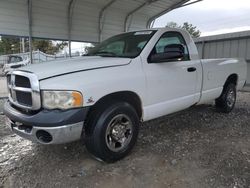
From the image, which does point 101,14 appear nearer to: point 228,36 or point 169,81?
point 228,36

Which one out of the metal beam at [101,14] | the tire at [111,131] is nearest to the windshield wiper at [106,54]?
the tire at [111,131]

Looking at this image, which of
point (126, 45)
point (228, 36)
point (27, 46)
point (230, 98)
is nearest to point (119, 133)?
point (126, 45)

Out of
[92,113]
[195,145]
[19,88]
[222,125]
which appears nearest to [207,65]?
[222,125]

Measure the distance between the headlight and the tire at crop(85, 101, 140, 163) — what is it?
0.39m

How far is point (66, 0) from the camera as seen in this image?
877 cm

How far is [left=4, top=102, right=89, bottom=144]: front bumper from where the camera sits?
113 inches

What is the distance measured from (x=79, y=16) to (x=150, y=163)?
7.54m

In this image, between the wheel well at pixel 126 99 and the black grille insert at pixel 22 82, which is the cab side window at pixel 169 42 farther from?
the black grille insert at pixel 22 82

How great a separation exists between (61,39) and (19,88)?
6.30 m

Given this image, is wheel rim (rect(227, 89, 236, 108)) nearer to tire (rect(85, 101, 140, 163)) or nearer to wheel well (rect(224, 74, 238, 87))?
wheel well (rect(224, 74, 238, 87))

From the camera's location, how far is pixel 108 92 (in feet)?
10.6

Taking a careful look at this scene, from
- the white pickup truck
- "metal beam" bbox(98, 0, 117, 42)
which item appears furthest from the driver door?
"metal beam" bbox(98, 0, 117, 42)

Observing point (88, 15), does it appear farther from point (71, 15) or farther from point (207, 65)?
point (207, 65)

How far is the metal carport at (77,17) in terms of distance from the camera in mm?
7875
